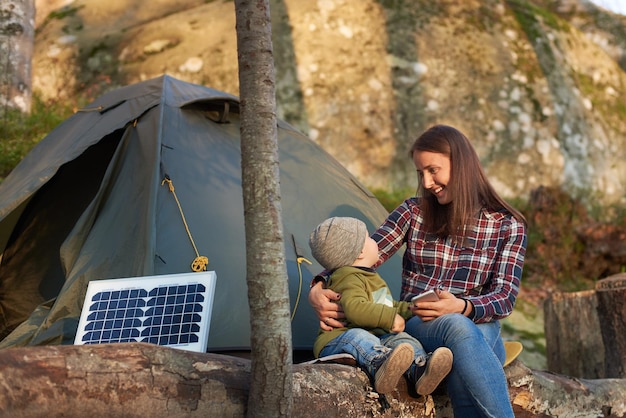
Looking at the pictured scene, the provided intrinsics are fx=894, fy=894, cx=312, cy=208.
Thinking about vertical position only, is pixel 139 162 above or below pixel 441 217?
above

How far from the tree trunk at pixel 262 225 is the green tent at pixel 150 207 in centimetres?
152

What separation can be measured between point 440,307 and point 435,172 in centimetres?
68

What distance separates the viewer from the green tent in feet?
14.9

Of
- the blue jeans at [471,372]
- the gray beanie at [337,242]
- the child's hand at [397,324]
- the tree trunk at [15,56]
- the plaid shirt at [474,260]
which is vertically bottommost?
the blue jeans at [471,372]

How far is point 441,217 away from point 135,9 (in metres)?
7.21

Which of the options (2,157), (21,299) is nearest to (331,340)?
(21,299)

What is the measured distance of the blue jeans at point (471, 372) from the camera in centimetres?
330

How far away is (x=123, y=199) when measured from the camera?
4.91 meters

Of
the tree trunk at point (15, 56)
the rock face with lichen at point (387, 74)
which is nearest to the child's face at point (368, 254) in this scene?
the rock face with lichen at point (387, 74)

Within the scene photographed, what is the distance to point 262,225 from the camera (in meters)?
2.83

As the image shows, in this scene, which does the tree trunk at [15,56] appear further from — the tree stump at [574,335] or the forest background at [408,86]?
the tree stump at [574,335]

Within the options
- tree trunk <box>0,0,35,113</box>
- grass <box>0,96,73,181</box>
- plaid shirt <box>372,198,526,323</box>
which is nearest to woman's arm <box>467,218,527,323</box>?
plaid shirt <box>372,198,526,323</box>

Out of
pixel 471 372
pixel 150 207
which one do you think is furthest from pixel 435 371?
pixel 150 207

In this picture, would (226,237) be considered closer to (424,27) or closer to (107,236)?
(107,236)
